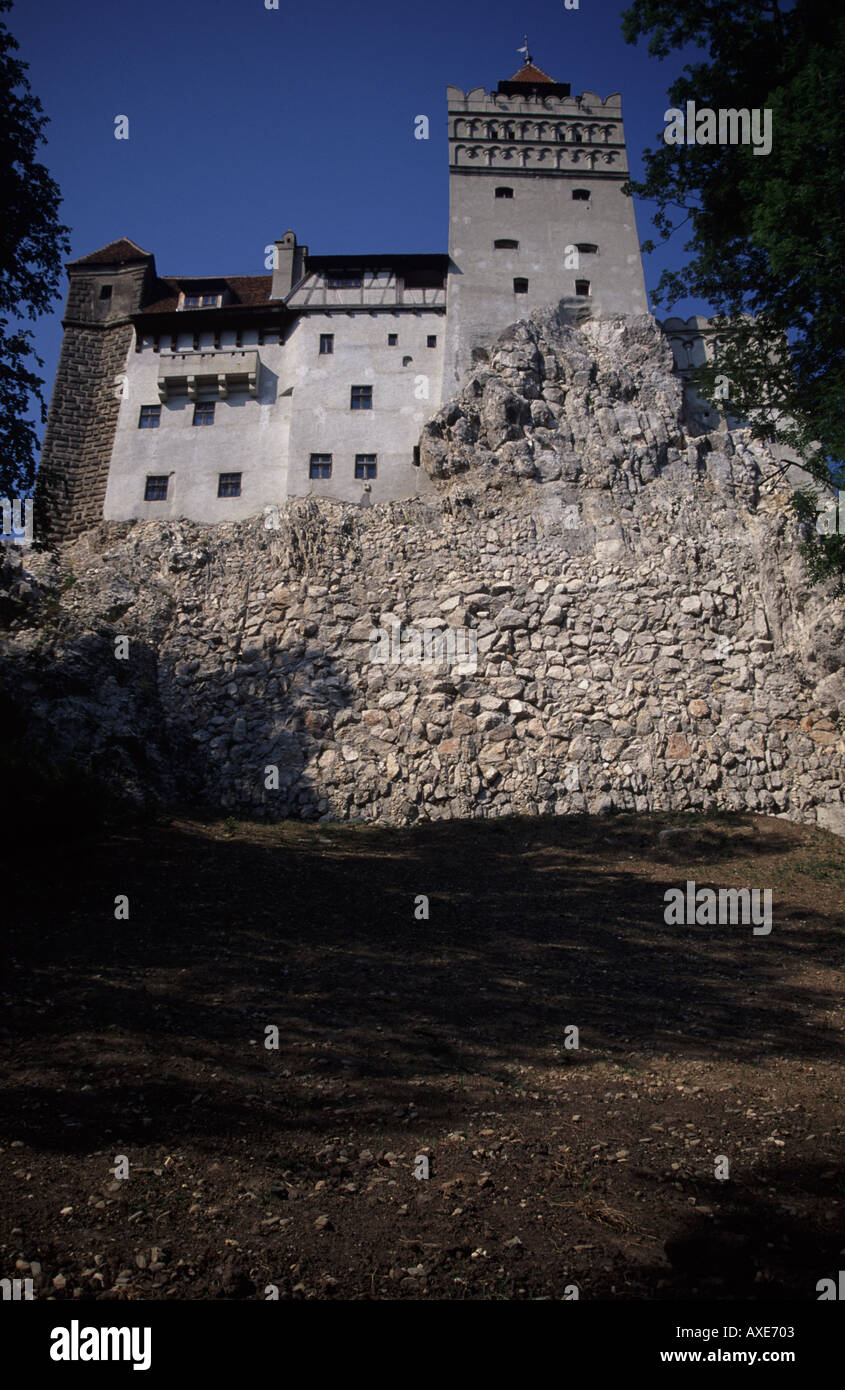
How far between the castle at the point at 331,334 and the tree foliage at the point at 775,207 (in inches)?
589

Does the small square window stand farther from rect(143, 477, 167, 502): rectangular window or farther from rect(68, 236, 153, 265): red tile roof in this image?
rect(68, 236, 153, 265): red tile roof

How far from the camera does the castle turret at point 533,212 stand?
3325cm

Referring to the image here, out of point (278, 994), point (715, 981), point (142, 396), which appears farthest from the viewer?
point (142, 396)

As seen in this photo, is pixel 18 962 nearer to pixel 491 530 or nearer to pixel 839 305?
pixel 839 305

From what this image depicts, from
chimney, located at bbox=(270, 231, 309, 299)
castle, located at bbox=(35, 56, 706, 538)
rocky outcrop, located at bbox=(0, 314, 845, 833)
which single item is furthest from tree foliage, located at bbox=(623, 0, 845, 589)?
chimney, located at bbox=(270, 231, 309, 299)

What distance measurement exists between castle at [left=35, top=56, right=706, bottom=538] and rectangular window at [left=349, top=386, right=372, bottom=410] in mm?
100

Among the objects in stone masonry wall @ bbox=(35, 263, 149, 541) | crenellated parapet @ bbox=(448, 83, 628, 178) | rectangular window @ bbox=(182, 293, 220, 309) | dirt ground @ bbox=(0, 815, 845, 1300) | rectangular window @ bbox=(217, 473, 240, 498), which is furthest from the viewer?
crenellated parapet @ bbox=(448, 83, 628, 178)

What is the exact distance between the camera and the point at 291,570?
88.8 feet

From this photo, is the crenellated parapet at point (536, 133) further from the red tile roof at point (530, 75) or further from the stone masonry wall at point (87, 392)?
the stone masonry wall at point (87, 392)

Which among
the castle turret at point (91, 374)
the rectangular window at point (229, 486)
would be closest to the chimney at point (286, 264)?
the castle turret at point (91, 374)

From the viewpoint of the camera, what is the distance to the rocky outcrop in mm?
21625

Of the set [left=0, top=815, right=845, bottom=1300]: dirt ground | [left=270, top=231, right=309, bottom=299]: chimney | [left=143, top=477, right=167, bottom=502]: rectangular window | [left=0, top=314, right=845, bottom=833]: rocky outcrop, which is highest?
[left=270, top=231, right=309, bottom=299]: chimney

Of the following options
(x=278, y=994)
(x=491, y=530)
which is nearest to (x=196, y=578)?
(x=491, y=530)

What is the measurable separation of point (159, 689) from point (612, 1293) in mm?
22972
